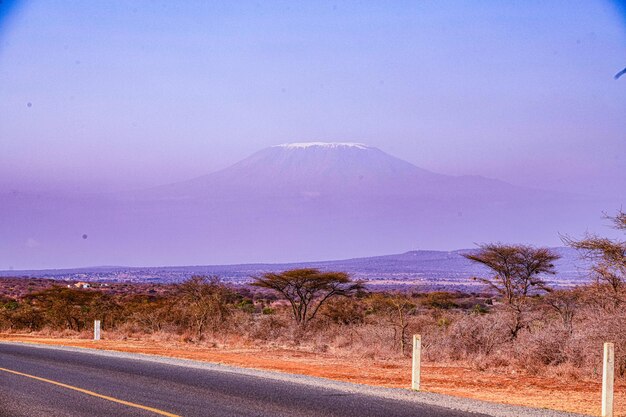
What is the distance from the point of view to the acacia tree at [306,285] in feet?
138

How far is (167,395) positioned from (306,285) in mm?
29281

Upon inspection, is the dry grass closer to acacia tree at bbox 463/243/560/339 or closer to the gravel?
the gravel

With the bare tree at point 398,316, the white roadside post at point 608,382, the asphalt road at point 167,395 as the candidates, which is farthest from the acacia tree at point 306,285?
the white roadside post at point 608,382

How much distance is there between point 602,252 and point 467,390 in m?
7.42

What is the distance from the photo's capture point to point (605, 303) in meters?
19.8

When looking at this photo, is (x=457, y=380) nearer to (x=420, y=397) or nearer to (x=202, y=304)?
(x=420, y=397)

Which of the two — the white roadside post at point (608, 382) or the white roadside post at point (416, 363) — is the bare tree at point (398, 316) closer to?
the white roadside post at point (416, 363)

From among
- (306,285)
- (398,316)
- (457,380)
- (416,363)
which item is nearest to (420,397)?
(416,363)

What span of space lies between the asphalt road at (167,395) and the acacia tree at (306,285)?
24034mm

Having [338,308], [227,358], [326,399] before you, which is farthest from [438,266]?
[326,399]

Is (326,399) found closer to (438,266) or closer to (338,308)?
(338,308)

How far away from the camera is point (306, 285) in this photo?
42.2 m

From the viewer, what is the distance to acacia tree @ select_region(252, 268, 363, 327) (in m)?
42.0

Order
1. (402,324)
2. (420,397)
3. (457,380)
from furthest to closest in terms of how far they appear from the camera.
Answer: (402,324) → (457,380) → (420,397)
